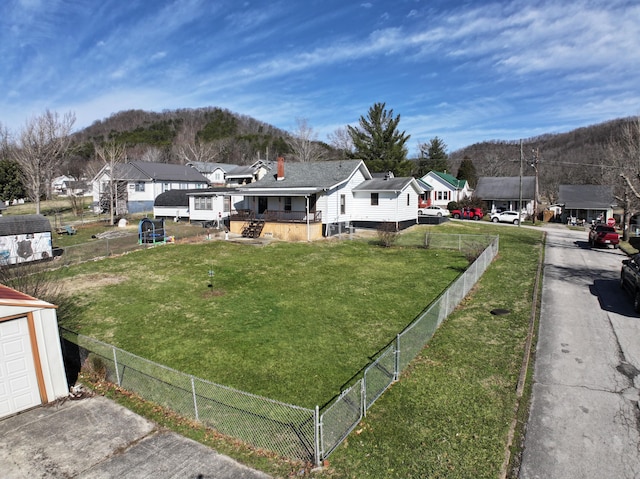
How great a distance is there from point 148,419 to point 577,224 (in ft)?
175

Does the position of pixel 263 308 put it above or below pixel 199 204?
below

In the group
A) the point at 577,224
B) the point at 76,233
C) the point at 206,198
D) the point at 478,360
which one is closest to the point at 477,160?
the point at 577,224

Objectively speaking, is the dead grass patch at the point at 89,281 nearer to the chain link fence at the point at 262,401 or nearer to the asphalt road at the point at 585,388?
the chain link fence at the point at 262,401

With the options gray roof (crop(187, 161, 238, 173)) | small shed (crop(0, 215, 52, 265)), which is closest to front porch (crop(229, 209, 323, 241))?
small shed (crop(0, 215, 52, 265))

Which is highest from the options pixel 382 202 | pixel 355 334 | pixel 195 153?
pixel 195 153

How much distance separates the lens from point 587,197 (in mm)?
50000

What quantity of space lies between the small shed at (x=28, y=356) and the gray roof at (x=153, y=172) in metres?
40.6

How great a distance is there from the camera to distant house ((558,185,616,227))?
48250mm

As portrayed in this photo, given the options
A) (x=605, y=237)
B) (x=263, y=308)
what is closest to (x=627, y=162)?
(x=605, y=237)

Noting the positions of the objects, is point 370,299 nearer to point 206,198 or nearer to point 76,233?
point 206,198

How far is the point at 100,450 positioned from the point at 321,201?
25459 millimetres

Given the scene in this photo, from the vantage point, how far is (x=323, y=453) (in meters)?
6.97

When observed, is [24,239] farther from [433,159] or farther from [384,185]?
[433,159]

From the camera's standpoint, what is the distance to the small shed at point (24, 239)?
73.0 ft
